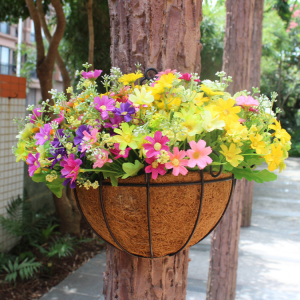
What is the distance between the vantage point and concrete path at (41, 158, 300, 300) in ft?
9.99

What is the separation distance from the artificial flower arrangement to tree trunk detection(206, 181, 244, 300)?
5.83 feet

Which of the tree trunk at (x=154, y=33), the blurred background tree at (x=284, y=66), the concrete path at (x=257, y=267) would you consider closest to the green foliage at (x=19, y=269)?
the concrete path at (x=257, y=267)

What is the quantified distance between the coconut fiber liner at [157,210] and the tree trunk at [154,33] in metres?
0.42

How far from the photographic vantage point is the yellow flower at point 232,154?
2.46ft

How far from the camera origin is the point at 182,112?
0.73 m

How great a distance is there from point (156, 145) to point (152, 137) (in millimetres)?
37

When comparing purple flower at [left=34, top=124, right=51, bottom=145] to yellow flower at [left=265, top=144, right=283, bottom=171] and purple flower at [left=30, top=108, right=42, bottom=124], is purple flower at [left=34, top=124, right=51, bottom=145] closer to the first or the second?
purple flower at [left=30, top=108, right=42, bottom=124]

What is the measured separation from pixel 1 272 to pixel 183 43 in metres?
3.10

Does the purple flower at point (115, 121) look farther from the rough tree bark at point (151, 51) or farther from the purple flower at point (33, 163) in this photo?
the rough tree bark at point (151, 51)

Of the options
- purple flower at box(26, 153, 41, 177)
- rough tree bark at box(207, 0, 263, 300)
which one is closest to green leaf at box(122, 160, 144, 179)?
purple flower at box(26, 153, 41, 177)

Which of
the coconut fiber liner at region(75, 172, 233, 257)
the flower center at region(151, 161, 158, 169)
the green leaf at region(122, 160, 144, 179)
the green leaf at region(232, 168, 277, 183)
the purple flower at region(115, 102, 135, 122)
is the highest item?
the purple flower at region(115, 102, 135, 122)

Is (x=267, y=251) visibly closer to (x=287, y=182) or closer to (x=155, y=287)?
(x=155, y=287)

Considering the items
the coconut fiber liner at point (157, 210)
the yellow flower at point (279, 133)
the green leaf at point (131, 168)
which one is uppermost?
the yellow flower at point (279, 133)

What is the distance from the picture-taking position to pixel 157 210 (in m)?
0.79
